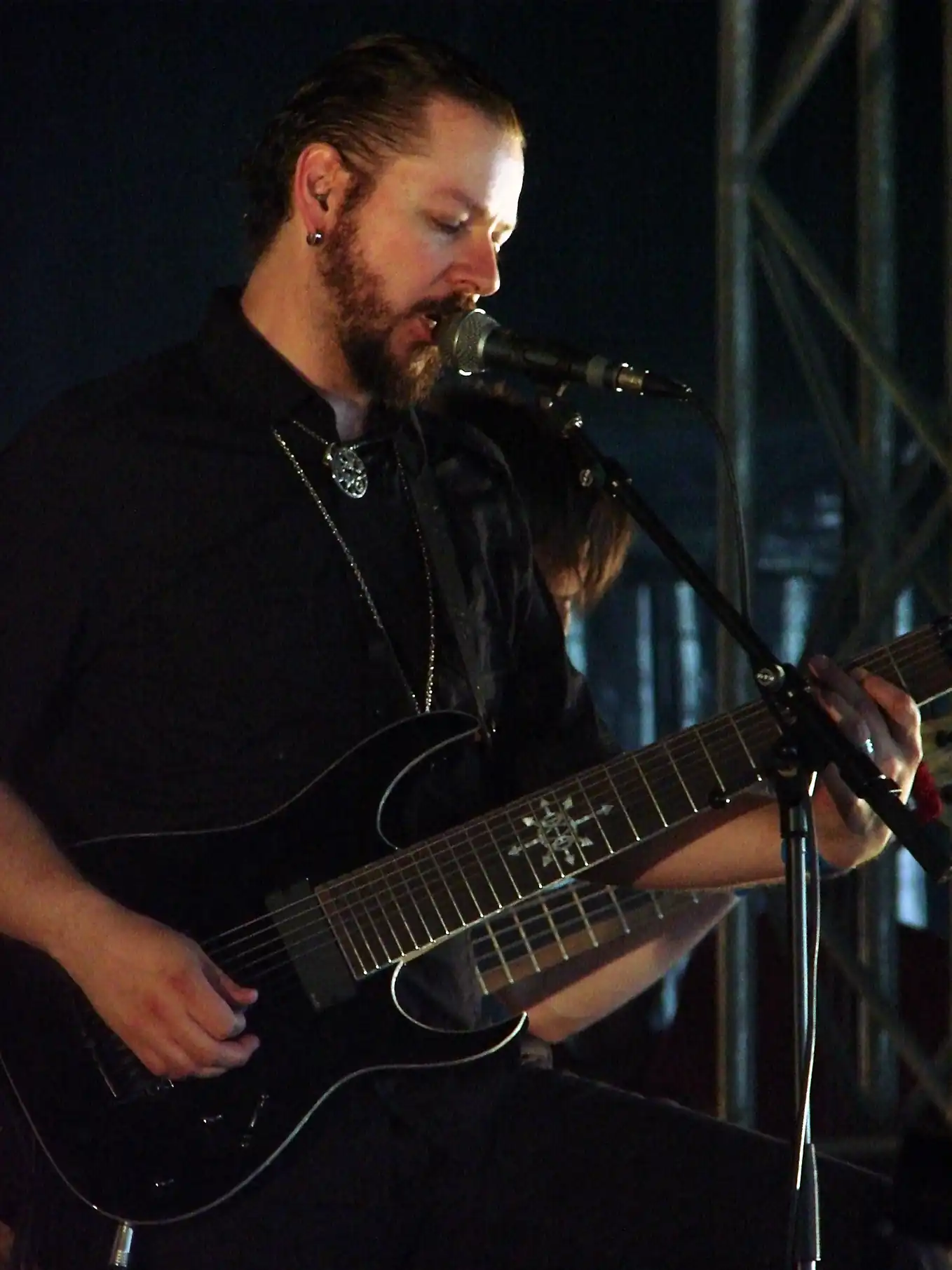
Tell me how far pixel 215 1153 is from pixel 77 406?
0.89 meters

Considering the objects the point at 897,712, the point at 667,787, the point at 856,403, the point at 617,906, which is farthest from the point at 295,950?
the point at 856,403

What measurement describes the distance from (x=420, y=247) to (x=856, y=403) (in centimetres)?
191

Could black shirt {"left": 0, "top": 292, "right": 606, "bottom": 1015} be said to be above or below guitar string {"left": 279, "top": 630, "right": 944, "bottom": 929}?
above

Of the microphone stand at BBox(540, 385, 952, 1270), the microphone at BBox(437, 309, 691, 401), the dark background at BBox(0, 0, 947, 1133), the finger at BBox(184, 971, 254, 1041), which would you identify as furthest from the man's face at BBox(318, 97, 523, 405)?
the dark background at BBox(0, 0, 947, 1133)

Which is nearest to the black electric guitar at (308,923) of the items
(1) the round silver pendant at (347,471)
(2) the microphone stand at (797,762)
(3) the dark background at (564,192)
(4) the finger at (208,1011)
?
(4) the finger at (208,1011)

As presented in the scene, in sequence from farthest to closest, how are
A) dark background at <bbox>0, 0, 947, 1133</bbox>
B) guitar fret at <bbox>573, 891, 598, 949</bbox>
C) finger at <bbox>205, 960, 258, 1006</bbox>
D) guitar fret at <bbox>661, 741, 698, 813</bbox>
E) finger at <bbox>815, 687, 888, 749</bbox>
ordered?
dark background at <bbox>0, 0, 947, 1133</bbox>
guitar fret at <bbox>573, 891, 598, 949</bbox>
guitar fret at <bbox>661, 741, 698, 813</bbox>
finger at <bbox>205, 960, 258, 1006</bbox>
finger at <bbox>815, 687, 888, 749</bbox>

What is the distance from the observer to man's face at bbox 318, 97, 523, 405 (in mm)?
2092

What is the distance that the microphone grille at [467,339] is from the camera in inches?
70.7

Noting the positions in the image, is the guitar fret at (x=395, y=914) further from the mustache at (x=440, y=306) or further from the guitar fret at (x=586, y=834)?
the mustache at (x=440, y=306)

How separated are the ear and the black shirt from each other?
0.53 ft

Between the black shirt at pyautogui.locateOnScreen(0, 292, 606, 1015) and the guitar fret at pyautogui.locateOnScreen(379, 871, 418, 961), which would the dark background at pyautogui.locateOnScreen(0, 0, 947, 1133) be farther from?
the guitar fret at pyautogui.locateOnScreen(379, 871, 418, 961)

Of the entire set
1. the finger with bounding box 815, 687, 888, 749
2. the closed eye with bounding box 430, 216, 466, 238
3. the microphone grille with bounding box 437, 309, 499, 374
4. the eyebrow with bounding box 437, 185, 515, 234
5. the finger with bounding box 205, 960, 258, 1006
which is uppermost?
the eyebrow with bounding box 437, 185, 515, 234

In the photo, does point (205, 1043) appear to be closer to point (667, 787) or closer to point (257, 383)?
point (667, 787)

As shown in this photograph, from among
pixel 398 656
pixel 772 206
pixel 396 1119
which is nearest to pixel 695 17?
A: pixel 772 206
